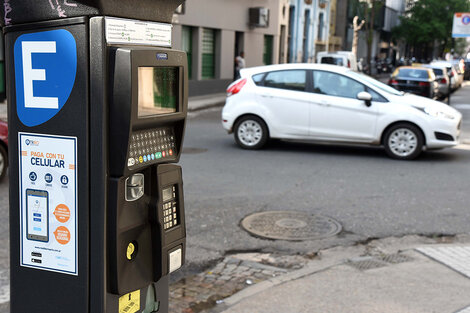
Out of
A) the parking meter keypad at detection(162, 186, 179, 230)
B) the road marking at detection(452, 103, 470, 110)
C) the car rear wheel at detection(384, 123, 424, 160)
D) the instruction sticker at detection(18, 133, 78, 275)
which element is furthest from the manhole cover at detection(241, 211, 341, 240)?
the road marking at detection(452, 103, 470, 110)

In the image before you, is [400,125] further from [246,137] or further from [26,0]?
[26,0]

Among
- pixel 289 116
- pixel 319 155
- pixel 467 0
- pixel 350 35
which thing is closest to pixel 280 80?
pixel 289 116

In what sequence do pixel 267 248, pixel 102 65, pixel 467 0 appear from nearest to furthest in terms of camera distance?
pixel 102 65 < pixel 267 248 < pixel 467 0

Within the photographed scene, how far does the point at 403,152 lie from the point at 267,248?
556 cm

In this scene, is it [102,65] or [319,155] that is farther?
[319,155]

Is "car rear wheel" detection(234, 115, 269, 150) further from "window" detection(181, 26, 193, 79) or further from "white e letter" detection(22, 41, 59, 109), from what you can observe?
"window" detection(181, 26, 193, 79)

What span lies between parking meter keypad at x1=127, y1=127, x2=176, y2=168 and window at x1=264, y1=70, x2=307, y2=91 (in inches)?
330

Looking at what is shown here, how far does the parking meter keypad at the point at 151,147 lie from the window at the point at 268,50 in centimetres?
2941

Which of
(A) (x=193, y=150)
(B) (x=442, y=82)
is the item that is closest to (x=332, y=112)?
(A) (x=193, y=150)

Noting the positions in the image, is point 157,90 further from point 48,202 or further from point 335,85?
point 335,85

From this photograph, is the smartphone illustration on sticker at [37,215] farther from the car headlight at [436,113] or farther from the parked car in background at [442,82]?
the parked car in background at [442,82]

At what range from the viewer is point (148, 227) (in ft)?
9.57

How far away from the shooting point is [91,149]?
2623 mm

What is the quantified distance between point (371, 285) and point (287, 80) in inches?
270
